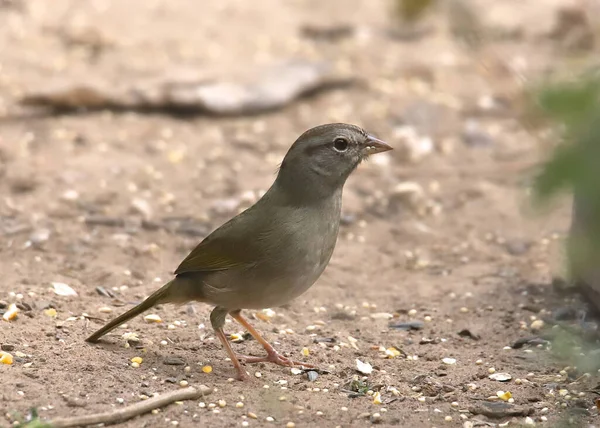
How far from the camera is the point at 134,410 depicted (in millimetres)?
4090

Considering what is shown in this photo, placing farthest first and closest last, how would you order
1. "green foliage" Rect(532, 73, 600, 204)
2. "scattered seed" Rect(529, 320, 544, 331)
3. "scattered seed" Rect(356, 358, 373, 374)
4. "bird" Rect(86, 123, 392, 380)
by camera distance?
"scattered seed" Rect(529, 320, 544, 331), "scattered seed" Rect(356, 358, 373, 374), "bird" Rect(86, 123, 392, 380), "green foliage" Rect(532, 73, 600, 204)

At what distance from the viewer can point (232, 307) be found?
4867 mm

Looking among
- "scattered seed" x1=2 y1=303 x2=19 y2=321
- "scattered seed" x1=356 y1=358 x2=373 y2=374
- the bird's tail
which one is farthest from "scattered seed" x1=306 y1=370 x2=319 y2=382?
"scattered seed" x1=2 y1=303 x2=19 y2=321

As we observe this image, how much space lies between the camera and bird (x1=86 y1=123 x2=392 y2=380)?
4699 mm

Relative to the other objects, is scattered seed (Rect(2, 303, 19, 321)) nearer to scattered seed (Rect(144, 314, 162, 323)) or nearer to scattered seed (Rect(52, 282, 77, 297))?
scattered seed (Rect(52, 282, 77, 297))

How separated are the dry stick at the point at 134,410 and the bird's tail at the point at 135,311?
0.61 meters

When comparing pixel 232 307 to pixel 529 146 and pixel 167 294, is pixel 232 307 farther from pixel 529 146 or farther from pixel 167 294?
pixel 529 146

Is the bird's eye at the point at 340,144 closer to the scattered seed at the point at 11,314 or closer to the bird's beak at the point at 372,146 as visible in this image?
the bird's beak at the point at 372,146

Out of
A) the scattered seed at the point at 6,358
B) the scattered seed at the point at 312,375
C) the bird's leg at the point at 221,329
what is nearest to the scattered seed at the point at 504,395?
the scattered seed at the point at 312,375

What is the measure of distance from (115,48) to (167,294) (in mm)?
6044

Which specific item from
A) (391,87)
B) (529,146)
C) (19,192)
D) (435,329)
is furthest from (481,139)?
(19,192)

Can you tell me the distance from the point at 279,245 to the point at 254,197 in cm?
293

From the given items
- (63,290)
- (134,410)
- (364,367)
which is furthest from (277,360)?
(63,290)

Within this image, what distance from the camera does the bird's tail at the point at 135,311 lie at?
4855 millimetres
